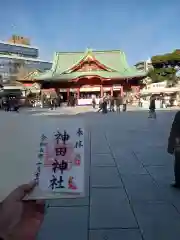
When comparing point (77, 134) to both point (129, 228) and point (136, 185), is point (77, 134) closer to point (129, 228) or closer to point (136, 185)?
point (129, 228)

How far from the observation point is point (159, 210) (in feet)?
12.7

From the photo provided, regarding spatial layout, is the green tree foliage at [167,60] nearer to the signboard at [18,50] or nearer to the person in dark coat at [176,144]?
the person in dark coat at [176,144]

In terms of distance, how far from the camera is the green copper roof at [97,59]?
35.6m

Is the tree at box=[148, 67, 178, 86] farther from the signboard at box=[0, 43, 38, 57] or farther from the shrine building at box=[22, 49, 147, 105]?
the signboard at box=[0, 43, 38, 57]

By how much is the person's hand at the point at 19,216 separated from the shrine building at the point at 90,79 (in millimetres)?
34082

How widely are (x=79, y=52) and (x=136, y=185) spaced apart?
1487 inches

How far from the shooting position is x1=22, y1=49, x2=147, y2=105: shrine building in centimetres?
3547

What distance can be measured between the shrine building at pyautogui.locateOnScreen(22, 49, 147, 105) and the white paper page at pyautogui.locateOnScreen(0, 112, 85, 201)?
3398 centimetres

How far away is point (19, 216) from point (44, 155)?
0.27 metres

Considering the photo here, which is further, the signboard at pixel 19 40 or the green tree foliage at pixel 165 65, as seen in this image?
the signboard at pixel 19 40

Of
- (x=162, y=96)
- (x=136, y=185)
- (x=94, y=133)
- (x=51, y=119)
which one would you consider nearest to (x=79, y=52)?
(x=162, y=96)

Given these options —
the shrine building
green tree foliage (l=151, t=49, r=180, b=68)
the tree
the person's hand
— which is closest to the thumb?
the person's hand

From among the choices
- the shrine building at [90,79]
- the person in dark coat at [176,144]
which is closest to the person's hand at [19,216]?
the person in dark coat at [176,144]

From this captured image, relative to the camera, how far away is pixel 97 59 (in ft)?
125
